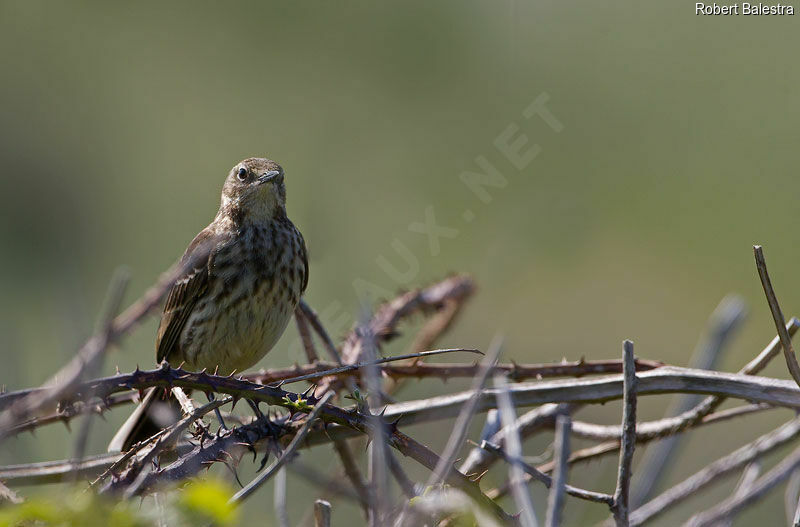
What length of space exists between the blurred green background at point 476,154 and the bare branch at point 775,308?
5997mm

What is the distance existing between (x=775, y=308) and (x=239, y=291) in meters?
3.76

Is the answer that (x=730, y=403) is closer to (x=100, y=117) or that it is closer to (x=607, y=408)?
(x=607, y=408)

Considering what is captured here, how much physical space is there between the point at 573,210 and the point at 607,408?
2.96 metres

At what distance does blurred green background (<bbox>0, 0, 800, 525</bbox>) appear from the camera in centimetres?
1053

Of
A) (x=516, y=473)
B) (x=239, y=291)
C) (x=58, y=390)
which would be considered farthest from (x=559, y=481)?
(x=239, y=291)

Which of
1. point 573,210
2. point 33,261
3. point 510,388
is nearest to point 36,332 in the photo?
point 33,261

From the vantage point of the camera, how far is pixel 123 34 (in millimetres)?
14391

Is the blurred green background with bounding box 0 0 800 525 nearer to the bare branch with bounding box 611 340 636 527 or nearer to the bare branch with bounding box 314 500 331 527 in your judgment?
the bare branch with bounding box 611 340 636 527

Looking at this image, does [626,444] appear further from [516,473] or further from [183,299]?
[183,299]

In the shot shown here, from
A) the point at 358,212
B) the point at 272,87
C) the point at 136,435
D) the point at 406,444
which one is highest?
the point at 272,87

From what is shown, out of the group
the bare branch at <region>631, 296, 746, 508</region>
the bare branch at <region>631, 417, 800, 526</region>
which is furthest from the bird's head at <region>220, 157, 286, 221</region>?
the bare branch at <region>631, 417, 800, 526</region>

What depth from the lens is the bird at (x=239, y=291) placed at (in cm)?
596

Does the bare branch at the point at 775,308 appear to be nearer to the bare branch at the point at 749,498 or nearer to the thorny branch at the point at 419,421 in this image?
the thorny branch at the point at 419,421

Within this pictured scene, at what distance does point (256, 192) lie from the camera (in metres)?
6.45
